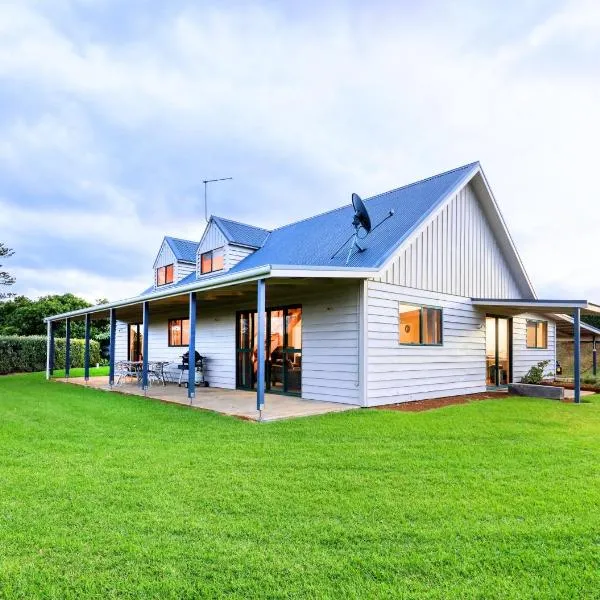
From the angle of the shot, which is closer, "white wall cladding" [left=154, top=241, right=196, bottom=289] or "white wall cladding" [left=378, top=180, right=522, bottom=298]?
"white wall cladding" [left=378, top=180, right=522, bottom=298]

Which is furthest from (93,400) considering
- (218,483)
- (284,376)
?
(218,483)

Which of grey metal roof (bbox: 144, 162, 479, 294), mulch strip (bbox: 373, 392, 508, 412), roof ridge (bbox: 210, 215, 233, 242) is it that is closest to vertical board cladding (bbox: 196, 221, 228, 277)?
roof ridge (bbox: 210, 215, 233, 242)

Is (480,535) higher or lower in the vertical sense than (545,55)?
lower

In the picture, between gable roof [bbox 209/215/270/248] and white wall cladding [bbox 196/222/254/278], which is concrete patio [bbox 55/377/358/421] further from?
gable roof [bbox 209/215/270/248]

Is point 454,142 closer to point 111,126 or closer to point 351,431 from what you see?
point 111,126

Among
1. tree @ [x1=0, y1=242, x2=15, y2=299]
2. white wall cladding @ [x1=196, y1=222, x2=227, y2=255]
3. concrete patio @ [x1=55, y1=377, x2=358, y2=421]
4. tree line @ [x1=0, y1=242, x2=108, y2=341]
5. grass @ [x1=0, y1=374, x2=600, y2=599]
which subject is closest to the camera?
grass @ [x1=0, y1=374, x2=600, y2=599]

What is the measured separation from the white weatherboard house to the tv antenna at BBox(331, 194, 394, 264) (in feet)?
0.34

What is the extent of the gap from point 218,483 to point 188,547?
124 centimetres

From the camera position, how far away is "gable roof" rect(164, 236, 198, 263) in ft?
56.6

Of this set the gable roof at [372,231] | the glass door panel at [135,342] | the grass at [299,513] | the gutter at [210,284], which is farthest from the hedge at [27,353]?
the grass at [299,513]

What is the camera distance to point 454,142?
15.6 meters

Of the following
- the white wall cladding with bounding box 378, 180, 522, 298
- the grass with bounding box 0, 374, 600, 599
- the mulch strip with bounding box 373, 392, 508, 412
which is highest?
the white wall cladding with bounding box 378, 180, 522, 298

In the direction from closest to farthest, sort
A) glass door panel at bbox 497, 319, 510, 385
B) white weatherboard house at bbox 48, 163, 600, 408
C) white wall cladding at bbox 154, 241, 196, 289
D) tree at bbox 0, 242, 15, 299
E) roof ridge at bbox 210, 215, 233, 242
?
1. white weatherboard house at bbox 48, 163, 600, 408
2. glass door panel at bbox 497, 319, 510, 385
3. roof ridge at bbox 210, 215, 233, 242
4. white wall cladding at bbox 154, 241, 196, 289
5. tree at bbox 0, 242, 15, 299

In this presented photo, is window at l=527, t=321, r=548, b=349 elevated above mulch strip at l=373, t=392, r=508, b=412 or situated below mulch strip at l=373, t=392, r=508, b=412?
above
